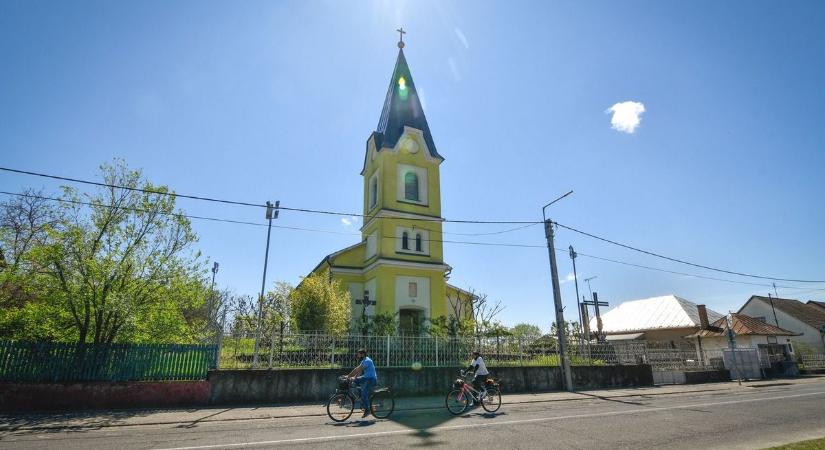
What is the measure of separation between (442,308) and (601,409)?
13.6 meters

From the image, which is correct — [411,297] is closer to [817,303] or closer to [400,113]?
[400,113]

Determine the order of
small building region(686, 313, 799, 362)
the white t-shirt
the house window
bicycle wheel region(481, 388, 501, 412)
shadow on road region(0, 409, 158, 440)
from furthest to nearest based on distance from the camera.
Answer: small building region(686, 313, 799, 362) → the house window → the white t-shirt → bicycle wheel region(481, 388, 501, 412) → shadow on road region(0, 409, 158, 440)

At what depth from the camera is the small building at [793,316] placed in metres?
39.5

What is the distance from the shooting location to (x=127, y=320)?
12867 millimetres

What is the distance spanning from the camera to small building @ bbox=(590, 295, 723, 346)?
35.6m

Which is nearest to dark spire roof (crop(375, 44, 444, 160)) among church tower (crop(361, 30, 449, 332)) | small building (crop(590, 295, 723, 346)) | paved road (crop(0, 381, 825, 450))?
church tower (crop(361, 30, 449, 332))

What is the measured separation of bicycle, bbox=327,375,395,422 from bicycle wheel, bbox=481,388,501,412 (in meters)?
2.73

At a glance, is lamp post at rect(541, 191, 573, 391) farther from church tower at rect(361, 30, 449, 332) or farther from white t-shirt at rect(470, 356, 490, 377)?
church tower at rect(361, 30, 449, 332)

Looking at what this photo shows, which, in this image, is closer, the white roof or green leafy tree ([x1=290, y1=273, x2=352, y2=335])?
green leafy tree ([x1=290, y1=273, x2=352, y2=335])

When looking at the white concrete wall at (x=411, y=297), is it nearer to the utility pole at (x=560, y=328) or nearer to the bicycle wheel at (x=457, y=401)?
the utility pole at (x=560, y=328)

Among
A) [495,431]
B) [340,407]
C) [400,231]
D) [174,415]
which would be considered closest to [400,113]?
[400,231]

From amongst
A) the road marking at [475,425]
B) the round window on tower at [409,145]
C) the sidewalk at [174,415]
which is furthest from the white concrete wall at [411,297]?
the road marking at [475,425]

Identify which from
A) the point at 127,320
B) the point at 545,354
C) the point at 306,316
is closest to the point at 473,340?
the point at 545,354

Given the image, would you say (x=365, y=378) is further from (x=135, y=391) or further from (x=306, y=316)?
(x=306, y=316)
